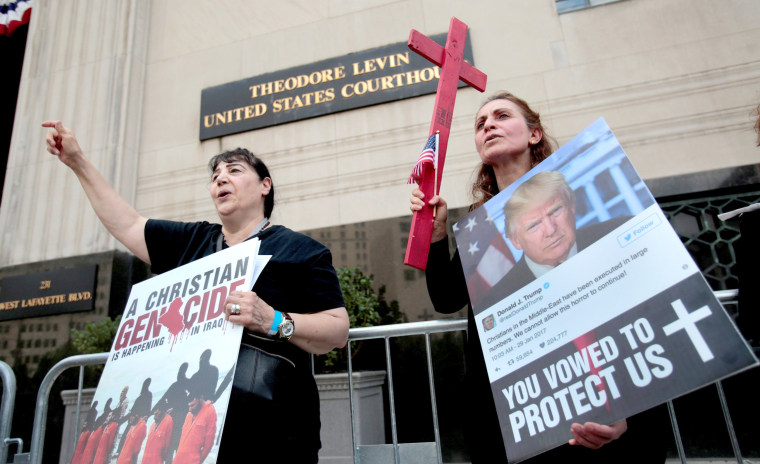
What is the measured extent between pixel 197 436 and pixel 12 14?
29.3ft

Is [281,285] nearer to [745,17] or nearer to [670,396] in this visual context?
[670,396]

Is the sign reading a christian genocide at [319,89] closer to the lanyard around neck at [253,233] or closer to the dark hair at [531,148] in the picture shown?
the dark hair at [531,148]

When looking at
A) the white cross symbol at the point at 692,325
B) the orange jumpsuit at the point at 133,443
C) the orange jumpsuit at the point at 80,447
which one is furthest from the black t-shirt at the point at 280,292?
the white cross symbol at the point at 692,325

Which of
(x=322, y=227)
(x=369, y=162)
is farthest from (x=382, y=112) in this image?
(x=322, y=227)

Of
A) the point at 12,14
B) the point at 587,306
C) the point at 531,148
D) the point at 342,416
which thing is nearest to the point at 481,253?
the point at 587,306

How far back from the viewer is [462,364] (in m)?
3.93

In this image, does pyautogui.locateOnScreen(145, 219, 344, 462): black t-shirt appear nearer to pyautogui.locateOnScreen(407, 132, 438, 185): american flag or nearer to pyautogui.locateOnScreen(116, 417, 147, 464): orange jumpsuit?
pyautogui.locateOnScreen(116, 417, 147, 464): orange jumpsuit

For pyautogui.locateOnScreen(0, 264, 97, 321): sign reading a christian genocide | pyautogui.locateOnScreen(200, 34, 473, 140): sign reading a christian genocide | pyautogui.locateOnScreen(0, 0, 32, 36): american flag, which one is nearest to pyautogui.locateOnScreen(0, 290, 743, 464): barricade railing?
pyautogui.locateOnScreen(0, 264, 97, 321): sign reading a christian genocide

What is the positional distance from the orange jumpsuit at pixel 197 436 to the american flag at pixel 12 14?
345 inches

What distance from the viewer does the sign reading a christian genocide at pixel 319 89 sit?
16.8ft

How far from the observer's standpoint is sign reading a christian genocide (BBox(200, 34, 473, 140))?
16.8ft

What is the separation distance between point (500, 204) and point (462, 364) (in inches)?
120

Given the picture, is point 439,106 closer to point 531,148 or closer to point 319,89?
point 531,148

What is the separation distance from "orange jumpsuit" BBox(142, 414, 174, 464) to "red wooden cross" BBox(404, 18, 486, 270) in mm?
801
